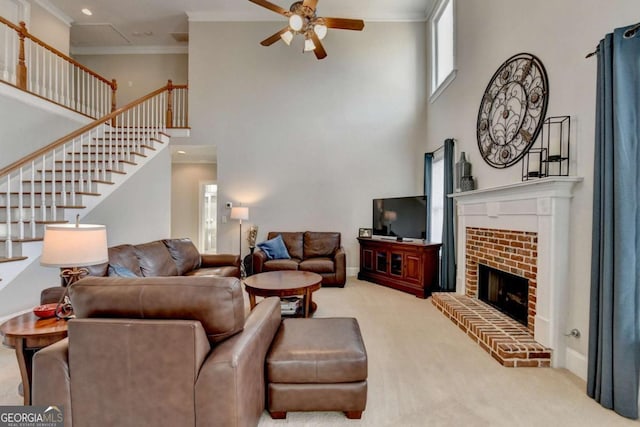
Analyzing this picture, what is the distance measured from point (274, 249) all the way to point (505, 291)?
3.40 m

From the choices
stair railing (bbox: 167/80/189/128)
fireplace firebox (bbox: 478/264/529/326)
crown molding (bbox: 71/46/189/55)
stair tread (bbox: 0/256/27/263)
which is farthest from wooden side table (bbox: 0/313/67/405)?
crown molding (bbox: 71/46/189/55)

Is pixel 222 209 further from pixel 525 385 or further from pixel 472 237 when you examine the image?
pixel 525 385

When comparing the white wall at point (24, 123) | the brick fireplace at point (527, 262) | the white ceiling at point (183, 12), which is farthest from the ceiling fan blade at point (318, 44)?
the white wall at point (24, 123)

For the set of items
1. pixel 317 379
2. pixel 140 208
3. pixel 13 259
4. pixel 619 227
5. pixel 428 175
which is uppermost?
pixel 428 175

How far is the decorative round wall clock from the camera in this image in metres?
2.80

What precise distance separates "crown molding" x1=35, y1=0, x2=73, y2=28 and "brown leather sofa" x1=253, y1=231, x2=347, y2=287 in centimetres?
589

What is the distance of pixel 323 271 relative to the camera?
15.9ft

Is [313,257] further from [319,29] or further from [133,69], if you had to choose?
[133,69]

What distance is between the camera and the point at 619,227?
72.8 inches

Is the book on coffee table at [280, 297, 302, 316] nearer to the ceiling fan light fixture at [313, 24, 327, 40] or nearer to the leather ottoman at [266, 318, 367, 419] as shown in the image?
the leather ottoman at [266, 318, 367, 419]

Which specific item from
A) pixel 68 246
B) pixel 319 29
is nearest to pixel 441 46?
pixel 319 29

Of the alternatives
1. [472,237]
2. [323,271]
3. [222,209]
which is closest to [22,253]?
[222,209]

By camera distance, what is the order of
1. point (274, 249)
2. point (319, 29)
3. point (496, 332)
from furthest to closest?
point (274, 249), point (319, 29), point (496, 332)

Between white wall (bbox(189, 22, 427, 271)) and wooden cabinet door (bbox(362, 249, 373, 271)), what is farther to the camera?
white wall (bbox(189, 22, 427, 271))
